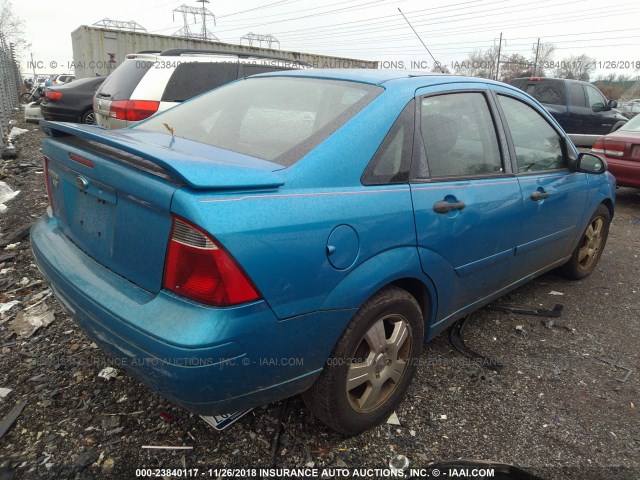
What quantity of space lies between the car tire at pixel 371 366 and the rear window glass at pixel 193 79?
14.7ft

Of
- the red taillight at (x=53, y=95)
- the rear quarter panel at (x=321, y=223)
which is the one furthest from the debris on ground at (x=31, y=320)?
the red taillight at (x=53, y=95)

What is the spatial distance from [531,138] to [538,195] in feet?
1.52

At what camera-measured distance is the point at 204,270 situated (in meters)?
1.59

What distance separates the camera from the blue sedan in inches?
63.6

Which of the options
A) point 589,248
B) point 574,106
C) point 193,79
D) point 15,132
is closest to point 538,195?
point 589,248

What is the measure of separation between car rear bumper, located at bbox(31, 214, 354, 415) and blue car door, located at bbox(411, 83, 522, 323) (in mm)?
737

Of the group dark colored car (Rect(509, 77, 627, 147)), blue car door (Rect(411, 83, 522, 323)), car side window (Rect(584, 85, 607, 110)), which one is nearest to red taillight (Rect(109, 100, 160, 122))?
blue car door (Rect(411, 83, 522, 323))

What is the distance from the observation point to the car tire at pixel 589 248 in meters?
4.15

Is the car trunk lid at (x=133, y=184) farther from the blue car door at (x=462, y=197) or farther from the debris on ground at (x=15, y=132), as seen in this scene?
the debris on ground at (x=15, y=132)

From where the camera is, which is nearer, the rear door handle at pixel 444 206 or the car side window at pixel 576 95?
the rear door handle at pixel 444 206

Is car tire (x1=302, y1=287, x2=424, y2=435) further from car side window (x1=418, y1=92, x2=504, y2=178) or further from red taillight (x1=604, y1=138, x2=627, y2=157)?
red taillight (x1=604, y1=138, x2=627, y2=157)

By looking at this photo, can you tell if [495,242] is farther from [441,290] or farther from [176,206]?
[176,206]

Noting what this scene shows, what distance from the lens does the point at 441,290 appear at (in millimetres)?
2451

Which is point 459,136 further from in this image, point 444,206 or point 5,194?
point 5,194
